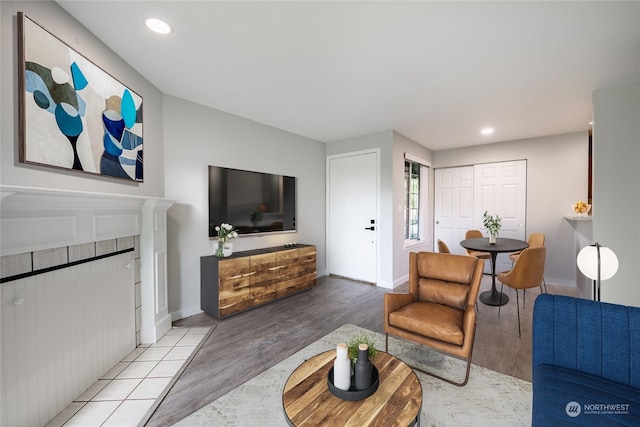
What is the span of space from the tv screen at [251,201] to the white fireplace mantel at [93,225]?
75 cm

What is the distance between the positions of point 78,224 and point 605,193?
469cm

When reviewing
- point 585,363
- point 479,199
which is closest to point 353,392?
point 585,363

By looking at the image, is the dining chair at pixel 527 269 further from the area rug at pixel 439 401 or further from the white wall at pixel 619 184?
the area rug at pixel 439 401

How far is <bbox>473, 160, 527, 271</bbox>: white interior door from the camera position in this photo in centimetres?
472

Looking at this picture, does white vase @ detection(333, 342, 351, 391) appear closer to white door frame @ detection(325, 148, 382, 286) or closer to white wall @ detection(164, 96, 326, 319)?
white wall @ detection(164, 96, 326, 319)

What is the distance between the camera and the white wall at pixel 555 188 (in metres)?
4.23

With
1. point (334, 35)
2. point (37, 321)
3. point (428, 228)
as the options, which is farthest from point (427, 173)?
point (37, 321)

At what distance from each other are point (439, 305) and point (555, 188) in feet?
12.6

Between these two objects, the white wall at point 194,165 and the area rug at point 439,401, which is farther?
the white wall at point 194,165

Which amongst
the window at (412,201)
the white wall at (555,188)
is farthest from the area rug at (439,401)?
the white wall at (555,188)

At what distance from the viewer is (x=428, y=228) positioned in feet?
18.5

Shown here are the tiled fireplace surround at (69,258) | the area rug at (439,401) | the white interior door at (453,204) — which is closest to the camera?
the tiled fireplace surround at (69,258)

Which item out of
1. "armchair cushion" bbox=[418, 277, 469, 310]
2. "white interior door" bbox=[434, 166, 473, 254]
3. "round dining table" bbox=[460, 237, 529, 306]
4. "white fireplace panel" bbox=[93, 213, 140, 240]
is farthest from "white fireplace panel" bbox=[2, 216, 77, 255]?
"white interior door" bbox=[434, 166, 473, 254]

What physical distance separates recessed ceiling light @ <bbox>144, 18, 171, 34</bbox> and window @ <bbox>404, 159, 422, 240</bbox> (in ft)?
13.6
